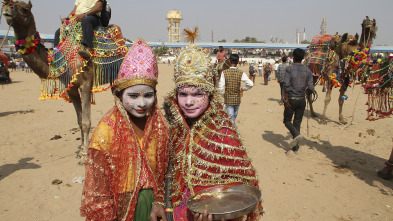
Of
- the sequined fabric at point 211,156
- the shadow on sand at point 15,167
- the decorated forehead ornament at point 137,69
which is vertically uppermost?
the decorated forehead ornament at point 137,69

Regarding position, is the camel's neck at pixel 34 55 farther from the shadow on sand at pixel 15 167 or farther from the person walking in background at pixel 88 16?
the shadow on sand at pixel 15 167

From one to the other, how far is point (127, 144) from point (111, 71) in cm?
382

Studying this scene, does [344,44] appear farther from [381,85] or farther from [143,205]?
[143,205]

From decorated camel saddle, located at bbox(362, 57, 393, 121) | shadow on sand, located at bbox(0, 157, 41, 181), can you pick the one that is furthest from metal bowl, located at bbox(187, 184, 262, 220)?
shadow on sand, located at bbox(0, 157, 41, 181)

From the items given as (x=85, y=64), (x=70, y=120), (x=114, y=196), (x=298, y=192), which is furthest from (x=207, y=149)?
(x=70, y=120)

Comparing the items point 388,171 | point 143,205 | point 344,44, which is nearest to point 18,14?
point 143,205

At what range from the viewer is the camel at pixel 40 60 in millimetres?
4586

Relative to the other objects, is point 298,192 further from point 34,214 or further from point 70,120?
point 70,120

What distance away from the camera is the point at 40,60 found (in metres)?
5.15

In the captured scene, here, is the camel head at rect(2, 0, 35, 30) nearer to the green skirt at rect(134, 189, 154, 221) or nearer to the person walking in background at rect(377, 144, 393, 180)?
the green skirt at rect(134, 189, 154, 221)

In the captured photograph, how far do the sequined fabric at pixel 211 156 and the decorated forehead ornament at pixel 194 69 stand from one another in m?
0.17

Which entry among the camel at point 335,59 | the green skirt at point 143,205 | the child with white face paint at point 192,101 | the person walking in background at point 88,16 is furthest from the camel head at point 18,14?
the camel at point 335,59

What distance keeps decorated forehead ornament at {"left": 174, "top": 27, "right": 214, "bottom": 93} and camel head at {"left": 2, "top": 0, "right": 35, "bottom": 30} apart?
3.86 metres

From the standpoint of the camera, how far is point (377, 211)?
3.99m
